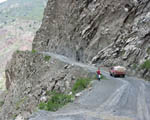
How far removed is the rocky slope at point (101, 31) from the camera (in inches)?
1152

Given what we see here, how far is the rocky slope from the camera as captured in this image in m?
29.3

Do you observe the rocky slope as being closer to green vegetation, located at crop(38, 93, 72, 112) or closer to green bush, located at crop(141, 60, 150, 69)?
green bush, located at crop(141, 60, 150, 69)

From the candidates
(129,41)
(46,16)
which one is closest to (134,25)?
(129,41)

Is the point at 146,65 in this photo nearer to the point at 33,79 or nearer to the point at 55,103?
the point at 55,103

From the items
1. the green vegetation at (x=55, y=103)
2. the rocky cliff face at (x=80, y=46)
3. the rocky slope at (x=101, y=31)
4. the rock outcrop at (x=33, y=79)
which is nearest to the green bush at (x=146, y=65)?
the rocky cliff face at (x=80, y=46)

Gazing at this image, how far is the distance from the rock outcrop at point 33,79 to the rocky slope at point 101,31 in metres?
7.48

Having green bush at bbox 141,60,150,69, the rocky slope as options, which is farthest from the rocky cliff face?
green bush at bbox 141,60,150,69

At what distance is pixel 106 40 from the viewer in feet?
120

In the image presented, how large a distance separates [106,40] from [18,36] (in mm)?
169713

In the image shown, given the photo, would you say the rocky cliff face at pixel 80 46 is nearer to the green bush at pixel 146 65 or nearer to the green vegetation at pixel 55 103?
the green bush at pixel 146 65

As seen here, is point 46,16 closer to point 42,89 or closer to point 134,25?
point 134,25

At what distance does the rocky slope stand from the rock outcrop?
7.48 meters

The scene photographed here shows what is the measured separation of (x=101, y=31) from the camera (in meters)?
38.3

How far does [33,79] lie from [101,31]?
13.7 metres
